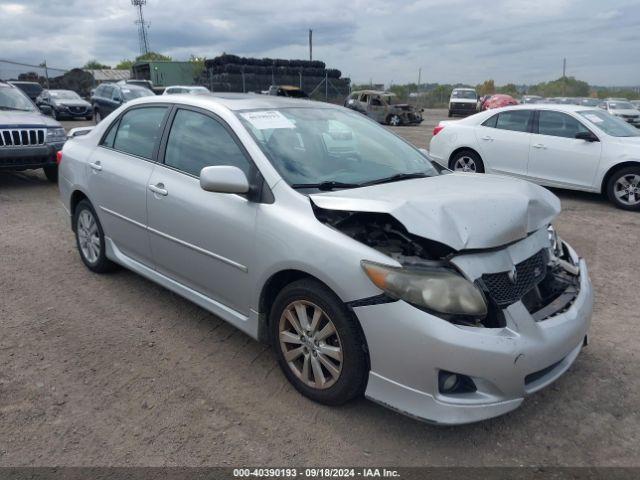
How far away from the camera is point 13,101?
9336 mm

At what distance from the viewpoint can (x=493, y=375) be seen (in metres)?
2.42

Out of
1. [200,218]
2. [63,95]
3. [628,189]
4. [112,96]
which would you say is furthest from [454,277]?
[63,95]

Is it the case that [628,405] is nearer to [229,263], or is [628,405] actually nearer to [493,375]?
[493,375]

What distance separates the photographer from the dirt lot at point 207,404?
2566 mm

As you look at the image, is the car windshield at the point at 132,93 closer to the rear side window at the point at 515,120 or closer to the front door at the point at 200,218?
the rear side window at the point at 515,120

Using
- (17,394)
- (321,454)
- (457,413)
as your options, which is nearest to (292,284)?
(321,454)

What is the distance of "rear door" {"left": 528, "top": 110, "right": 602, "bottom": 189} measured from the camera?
25.7ft

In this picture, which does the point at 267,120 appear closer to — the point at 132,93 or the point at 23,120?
the point at 23,120

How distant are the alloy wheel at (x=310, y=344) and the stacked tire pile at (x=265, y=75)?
1275 inches

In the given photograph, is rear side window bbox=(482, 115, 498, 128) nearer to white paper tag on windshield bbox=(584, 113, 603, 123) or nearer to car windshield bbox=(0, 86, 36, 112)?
white paper tag on windshield bbox=(584, 113, 603, 123)

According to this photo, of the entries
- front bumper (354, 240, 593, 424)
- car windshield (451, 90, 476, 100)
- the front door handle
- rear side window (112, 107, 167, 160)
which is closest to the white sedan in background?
front bumper (354, 240, 593, 424)

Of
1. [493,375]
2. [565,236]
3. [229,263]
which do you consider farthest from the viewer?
[565,236]

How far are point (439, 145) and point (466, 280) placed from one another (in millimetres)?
7388

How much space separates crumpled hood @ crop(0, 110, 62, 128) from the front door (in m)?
5.83
